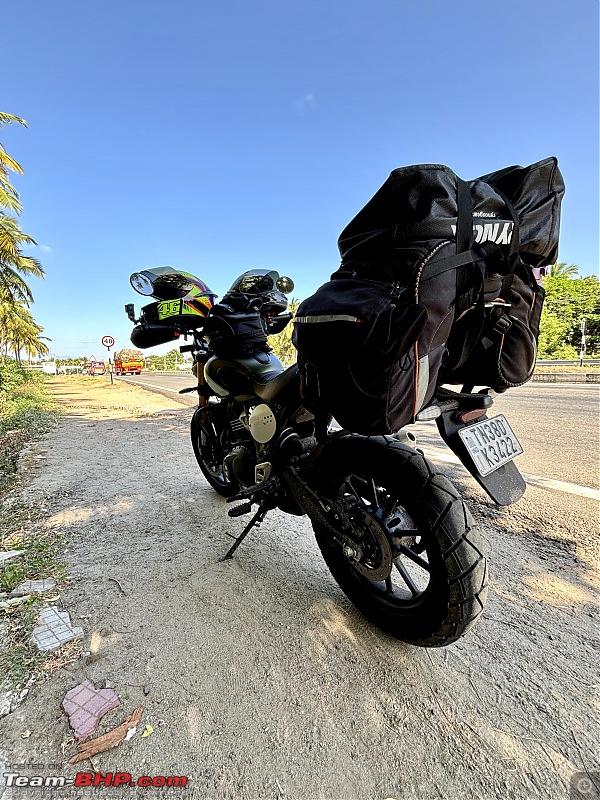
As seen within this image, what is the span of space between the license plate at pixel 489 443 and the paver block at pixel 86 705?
156 cm

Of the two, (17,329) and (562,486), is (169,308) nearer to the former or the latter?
(562,486)

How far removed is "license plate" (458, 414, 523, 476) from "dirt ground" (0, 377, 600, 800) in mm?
792

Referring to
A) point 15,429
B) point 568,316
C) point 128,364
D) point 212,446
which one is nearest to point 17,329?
point 128,364

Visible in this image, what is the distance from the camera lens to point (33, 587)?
6.73 feet

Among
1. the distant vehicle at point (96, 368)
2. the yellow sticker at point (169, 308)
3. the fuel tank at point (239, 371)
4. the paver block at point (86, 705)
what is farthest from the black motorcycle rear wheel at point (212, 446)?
the distant vehicle at point (96, 368)

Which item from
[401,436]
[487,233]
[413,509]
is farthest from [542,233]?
[413,509]

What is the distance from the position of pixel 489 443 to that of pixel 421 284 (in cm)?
77

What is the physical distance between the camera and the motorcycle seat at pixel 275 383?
2.24 meters

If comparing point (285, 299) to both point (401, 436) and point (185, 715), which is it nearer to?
point (401, 436)

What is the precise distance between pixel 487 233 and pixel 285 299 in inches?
78.4

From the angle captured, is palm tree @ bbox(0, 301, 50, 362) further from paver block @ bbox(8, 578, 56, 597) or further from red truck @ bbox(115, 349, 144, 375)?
paver block @ bbox(8, 578, 56, 597)


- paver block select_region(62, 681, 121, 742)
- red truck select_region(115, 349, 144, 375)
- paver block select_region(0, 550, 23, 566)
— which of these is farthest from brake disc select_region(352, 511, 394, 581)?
red truck select_region(115, 349, 144, 375)

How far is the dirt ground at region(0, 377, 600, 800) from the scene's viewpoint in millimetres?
1178

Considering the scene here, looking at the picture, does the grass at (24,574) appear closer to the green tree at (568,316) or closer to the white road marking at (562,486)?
the white road marking at (562,486)
